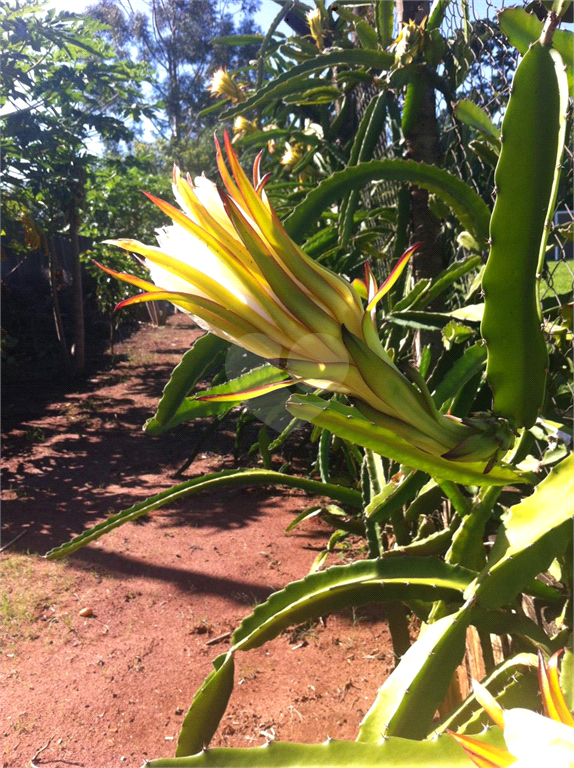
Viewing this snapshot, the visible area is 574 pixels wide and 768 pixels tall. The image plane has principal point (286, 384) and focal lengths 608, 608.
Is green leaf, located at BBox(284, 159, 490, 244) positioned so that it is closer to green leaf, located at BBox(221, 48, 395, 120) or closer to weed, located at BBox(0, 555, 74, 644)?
green leaf, located at BBox(221, 48, 395, 120)

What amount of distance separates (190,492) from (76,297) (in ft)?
14.8

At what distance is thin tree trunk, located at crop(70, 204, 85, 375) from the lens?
488 cm

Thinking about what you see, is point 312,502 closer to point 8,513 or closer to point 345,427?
point 8,513

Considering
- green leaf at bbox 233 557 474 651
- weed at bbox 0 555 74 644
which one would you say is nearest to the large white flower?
green leaf at bbox 233 557 474 651

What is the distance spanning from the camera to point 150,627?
1.56 metres

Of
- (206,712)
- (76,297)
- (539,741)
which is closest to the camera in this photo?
(539,741)

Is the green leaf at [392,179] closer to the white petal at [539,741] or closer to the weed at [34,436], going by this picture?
the white petal at [539,741]

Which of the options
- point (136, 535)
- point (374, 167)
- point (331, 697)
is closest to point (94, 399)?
point (136, 535)

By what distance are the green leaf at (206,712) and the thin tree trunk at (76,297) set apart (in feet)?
15.3

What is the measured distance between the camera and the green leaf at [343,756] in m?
0.44

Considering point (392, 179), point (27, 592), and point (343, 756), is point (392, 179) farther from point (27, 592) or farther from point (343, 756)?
point (27, 592)

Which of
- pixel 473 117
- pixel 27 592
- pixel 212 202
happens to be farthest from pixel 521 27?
pixel 27 592

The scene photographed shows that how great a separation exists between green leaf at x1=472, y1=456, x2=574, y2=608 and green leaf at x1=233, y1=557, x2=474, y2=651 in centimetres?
9

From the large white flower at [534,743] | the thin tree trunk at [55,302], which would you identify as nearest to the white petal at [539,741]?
the large white flower at [534,743]
